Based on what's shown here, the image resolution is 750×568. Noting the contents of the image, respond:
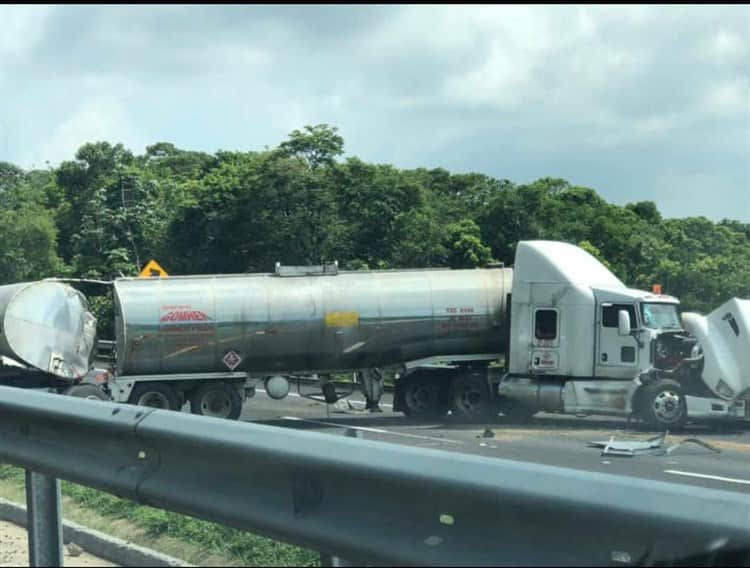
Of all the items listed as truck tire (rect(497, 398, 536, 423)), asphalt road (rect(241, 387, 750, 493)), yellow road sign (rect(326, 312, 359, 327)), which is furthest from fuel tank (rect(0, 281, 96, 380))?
truck tire (rect(497, 398, 536, 423))

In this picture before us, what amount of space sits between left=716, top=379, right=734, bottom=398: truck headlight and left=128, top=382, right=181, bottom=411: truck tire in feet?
34.0

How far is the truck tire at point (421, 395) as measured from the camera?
792 inches

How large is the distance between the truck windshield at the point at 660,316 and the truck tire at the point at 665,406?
1.45 metres

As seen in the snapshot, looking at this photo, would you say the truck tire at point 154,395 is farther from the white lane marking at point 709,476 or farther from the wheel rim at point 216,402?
the white lane marking at point 709,476

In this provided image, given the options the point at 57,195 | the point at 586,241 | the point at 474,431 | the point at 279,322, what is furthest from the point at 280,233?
the point at 57,195

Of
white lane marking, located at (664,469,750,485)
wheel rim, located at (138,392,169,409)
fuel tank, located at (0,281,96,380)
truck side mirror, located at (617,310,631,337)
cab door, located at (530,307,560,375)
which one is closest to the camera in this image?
white lane marking, located at (664,469,750,485)

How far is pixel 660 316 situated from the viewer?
19.0m

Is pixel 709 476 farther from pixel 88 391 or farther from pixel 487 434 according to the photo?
pixel 88 391

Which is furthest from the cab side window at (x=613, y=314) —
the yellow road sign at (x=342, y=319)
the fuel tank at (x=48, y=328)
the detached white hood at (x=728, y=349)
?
the fuel tank at (x=48, y=328)

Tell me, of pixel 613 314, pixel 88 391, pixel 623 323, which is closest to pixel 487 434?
pixel 623 323

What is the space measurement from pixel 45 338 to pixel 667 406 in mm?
11911

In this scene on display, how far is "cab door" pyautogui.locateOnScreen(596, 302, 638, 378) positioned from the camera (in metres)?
18.6

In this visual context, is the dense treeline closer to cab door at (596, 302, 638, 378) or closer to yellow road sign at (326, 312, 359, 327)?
cab door at (596, 302, 638, 378)

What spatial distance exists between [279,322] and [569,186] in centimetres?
3366
